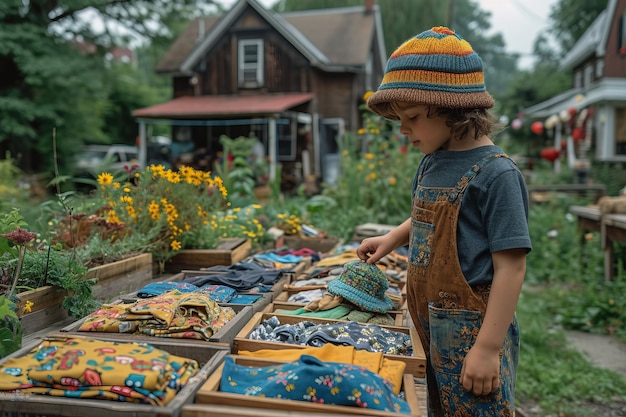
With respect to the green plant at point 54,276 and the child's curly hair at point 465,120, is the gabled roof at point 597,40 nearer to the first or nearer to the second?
the child's curly hair at point 465,120

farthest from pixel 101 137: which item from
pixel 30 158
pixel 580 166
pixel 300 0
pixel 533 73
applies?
pixel 533 73

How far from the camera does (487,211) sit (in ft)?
6.22

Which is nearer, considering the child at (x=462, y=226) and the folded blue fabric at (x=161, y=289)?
the child at (x=462, y=226)

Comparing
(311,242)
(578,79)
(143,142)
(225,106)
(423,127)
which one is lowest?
(311,242)

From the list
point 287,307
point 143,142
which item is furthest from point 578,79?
point 287,307

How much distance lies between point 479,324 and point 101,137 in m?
25.1

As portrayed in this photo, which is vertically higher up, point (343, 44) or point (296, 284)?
point (343, 44)

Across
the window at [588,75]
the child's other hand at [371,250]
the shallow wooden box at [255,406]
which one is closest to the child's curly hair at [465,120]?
the child's other hand at [371,250]

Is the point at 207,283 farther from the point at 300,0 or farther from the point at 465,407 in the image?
the point at 300,0

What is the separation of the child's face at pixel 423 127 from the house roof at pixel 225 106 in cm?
1461

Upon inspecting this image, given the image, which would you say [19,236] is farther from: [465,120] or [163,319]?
[465,120]

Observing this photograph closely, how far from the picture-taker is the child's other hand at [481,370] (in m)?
1.83

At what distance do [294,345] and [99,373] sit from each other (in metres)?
0.72

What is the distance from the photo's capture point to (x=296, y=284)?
325 cm
